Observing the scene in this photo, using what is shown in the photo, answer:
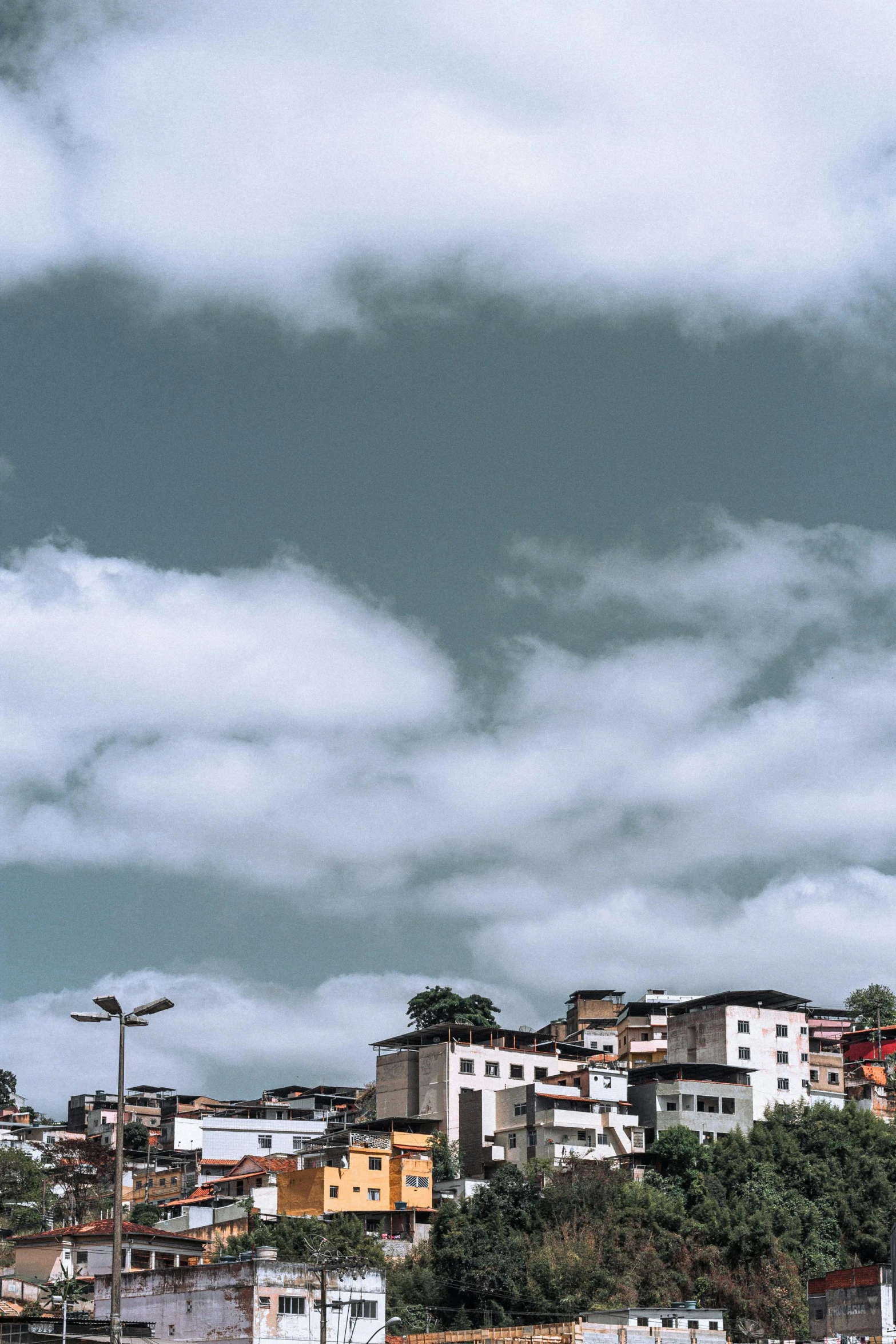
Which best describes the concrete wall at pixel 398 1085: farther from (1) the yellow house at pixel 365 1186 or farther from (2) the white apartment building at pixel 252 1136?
(1) the yellow house at pixel 365 1186

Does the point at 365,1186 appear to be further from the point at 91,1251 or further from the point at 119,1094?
the point at 119,1094

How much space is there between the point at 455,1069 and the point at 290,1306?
4779 cm

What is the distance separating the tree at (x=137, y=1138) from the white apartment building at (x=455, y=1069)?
26101 millimetres

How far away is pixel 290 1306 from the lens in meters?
63.6

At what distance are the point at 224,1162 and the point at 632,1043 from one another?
3668 centimetres

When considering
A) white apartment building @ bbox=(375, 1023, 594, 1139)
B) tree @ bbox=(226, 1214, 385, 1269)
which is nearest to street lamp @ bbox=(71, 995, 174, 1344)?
tree @ bbox=(226, 1214, 385, 1269)

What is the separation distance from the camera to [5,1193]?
109 m

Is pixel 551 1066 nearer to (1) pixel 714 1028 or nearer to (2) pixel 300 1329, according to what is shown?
(1) pixel 714 1028

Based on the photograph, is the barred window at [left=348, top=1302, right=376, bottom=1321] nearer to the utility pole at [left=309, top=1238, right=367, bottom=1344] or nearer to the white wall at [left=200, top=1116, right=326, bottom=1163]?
the utility pole at [left=309, top=1238, right=367, bottom=1344]

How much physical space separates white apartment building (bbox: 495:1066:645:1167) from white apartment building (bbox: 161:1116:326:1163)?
1855 cm

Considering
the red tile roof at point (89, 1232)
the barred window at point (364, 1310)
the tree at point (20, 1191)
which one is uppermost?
the tree at point (20, 1191)

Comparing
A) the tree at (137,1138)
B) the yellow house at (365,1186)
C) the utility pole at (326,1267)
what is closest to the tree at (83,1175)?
the yellow house at (365,1186)

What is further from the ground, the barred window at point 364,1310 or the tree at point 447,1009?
the tree at point 447,1009

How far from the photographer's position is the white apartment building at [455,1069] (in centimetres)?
10969
